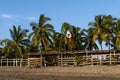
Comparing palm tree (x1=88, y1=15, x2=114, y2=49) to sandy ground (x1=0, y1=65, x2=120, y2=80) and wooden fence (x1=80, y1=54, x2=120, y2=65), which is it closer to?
wooden fence (x1=80, y1=54, x2=120, y2=65)

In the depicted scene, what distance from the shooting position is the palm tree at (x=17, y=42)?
55188 millimetres

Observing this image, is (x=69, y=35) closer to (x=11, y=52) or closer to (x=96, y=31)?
(x=96, y=31)

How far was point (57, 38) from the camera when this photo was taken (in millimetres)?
58250

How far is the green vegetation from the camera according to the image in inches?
2163

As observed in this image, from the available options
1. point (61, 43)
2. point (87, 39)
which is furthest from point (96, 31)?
point (61, 43)

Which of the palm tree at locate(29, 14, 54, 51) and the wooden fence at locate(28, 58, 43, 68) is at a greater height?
the palm tree at locate(29, 14, 54, 51)

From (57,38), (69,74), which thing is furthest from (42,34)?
(69,74)

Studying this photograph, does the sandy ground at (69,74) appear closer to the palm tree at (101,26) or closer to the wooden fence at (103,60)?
the wooden fence at (103,60)

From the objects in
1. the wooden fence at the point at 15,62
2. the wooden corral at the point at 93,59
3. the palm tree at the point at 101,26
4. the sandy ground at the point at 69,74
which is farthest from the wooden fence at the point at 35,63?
the palm tree at the point at 101,26

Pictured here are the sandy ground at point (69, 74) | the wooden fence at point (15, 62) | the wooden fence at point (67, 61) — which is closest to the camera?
the sandy ground at point (69, 74)

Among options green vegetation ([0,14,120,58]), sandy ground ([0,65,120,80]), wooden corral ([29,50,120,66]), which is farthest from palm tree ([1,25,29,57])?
sandy ground ([0,65,120,80])

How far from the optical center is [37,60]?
146 ft

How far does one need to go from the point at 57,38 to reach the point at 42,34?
2954 millimetres

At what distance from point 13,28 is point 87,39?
13.4m
